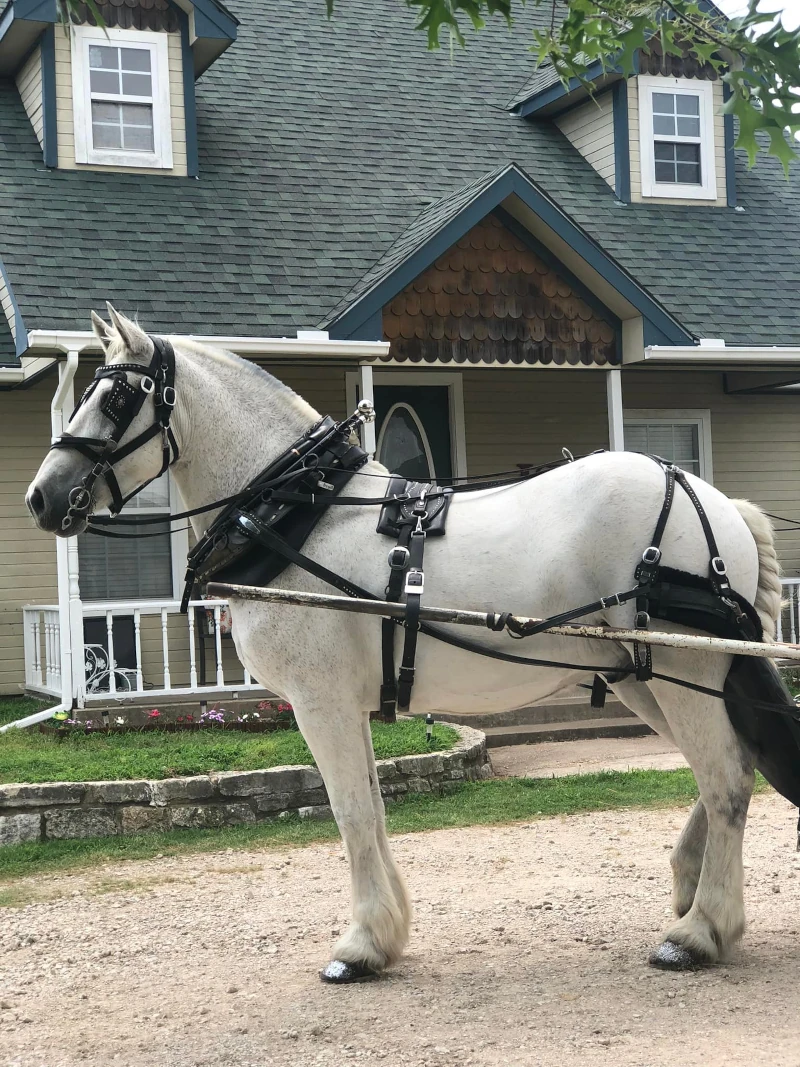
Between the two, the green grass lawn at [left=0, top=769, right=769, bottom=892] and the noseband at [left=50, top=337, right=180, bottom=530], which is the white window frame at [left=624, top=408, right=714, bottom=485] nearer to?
the green grass lawn at [left=0, top=769, right=769, bottom=892]

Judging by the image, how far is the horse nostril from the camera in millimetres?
4604

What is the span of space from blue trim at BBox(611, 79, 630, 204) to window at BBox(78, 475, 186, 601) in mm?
6540

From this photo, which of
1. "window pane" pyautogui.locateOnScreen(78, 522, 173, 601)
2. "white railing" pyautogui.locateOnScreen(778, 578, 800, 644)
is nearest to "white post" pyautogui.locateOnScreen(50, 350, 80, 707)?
"window pane" pyautogui.locateOnScreen(78, 522, 173, 601)

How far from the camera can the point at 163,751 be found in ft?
26.7

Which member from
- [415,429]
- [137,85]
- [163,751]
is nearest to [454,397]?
[415,429]

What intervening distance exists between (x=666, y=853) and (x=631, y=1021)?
2506mm

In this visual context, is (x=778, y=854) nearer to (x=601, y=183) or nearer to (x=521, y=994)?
(x=521, y=994)

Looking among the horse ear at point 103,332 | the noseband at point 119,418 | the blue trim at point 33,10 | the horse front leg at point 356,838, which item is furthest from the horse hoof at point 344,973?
the blue trim at point 33,10

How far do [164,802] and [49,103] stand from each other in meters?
7.73

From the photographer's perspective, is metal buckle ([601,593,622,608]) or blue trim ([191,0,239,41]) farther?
blue trim ([191,0,239,41])

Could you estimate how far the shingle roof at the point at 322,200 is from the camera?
10680mm

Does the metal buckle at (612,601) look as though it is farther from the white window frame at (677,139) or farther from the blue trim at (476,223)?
the white window frame at (677,139)

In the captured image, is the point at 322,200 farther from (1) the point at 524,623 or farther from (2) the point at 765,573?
(1) the point at 524,623

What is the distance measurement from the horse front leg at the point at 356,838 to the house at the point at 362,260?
5512 mm
